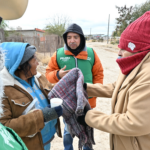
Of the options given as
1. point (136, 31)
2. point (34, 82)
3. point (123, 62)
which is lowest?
point (34, 82)

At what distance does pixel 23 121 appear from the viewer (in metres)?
1.20

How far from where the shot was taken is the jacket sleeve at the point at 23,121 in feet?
3.85

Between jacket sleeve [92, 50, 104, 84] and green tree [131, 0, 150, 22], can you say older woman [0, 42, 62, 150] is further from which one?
green tree [131, 0, 150, 22]

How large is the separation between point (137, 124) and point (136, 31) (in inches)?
30.8

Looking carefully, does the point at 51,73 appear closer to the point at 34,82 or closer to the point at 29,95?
the point at 34,82

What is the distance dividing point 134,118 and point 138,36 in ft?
2.27

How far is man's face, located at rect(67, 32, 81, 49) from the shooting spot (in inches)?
87.7

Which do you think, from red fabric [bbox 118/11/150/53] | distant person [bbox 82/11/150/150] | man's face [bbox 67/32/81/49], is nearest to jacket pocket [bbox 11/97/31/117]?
distant person [bbox 82/11/150/150]

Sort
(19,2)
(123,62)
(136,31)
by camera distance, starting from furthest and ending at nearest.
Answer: (123,62)
(136,31)
(19,2)

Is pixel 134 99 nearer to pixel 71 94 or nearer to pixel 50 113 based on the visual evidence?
pixel 71 94

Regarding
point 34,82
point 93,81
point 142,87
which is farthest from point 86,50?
point 142,87

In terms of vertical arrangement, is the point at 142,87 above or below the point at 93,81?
above

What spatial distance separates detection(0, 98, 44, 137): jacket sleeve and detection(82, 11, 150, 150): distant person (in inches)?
19.6

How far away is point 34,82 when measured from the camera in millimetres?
1604
